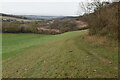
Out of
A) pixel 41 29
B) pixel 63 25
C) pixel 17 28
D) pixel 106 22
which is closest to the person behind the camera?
pixel 106 22

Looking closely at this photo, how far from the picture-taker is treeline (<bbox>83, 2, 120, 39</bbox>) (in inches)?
583

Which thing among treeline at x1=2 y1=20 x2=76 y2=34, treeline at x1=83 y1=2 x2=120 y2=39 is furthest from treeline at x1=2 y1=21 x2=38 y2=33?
treeline at x1=83 y1=2 x2=120 y2=39

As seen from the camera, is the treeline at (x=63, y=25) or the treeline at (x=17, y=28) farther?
the treeline at (x=63, y=25)

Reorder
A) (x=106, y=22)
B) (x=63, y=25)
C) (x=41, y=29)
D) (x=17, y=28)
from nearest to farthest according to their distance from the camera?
(x=106, y=22)
(x=17, y=28)
(x=41, y=29)
(x=63, y=25)

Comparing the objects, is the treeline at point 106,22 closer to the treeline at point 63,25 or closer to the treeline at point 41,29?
the treeline at point 41,29

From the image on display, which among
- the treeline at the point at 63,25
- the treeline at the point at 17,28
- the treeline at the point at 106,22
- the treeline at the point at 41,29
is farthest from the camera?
the treeline at the point at 63,25

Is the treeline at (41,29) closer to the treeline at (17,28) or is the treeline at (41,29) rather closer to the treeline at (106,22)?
the treeline at (17,28)

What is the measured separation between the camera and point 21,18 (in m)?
65.2

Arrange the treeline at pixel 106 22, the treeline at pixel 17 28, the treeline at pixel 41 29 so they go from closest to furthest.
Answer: the treeline at pixel 106 22, the treeline at pixel 17 28, the treeline at pixel 41 29

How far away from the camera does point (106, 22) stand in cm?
1828

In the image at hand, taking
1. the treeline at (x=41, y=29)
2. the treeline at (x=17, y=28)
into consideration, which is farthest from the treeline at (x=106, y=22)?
the treeline at (x=17, y=28)

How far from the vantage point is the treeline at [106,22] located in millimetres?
14806

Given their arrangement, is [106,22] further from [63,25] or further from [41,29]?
[63,25]

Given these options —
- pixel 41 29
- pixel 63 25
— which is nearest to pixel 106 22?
pixel 41 29
